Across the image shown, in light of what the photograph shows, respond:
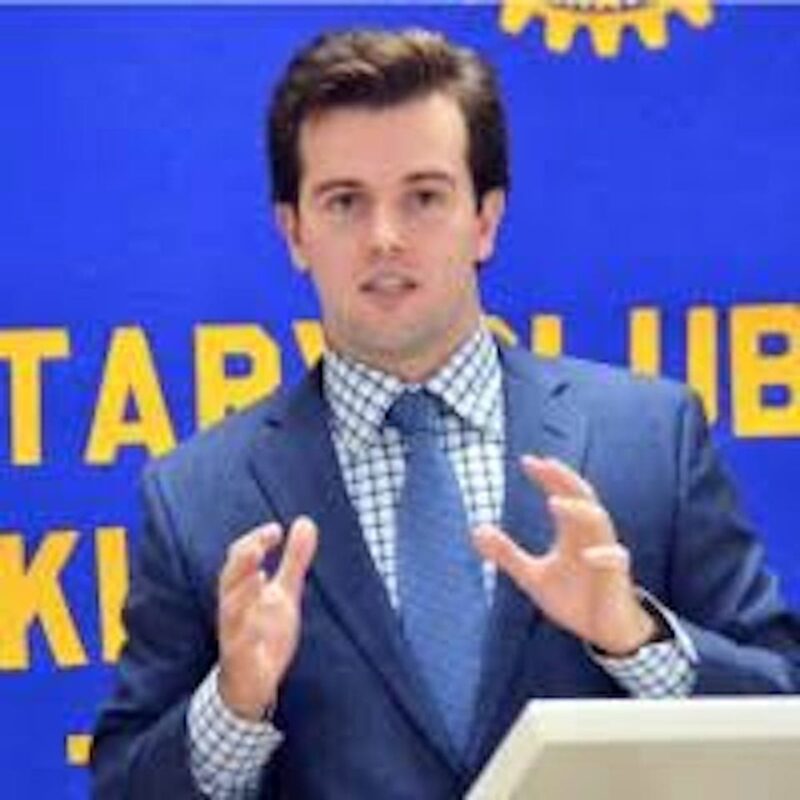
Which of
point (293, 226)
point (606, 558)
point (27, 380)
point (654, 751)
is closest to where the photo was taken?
point (654, 751)

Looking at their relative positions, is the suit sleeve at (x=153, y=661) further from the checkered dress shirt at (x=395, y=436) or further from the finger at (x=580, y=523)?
the finger at (x=580, y=523)

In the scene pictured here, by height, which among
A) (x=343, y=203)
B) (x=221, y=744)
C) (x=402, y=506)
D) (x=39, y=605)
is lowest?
(x=39, y=605)

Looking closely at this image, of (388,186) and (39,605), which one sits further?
(39,605)

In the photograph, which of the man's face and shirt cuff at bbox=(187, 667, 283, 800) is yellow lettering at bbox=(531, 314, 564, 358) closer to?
the man's face

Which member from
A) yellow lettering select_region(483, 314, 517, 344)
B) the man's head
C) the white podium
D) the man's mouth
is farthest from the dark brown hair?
the white podium

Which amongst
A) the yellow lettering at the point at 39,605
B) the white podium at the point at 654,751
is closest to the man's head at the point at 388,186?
the yellow lettering at the point at 39,605

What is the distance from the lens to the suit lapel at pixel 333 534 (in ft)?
4.07

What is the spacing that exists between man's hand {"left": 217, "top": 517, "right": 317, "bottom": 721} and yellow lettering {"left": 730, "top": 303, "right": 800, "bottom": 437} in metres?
0.84

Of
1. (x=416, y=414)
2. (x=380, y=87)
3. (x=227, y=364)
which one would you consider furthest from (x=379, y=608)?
(x=227, y=364)

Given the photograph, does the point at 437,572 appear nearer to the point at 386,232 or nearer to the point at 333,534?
the point at 333,534

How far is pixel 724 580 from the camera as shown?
1.25m

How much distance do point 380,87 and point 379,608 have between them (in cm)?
37

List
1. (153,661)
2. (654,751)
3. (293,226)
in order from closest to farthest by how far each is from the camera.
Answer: (654,751) → (153,661) → (293,226)

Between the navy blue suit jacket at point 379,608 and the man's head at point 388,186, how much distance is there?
9 cm
